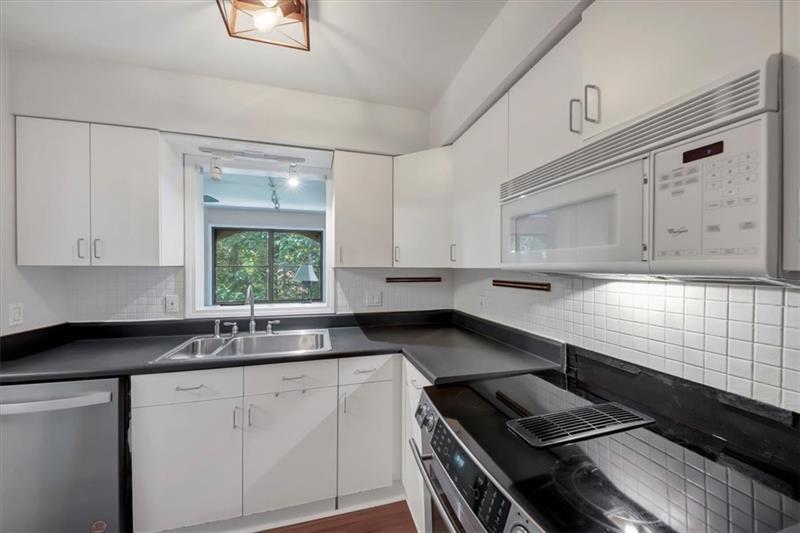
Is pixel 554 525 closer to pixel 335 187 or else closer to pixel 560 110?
pixel 560 110

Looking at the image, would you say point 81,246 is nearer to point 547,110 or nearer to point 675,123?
point 547,110

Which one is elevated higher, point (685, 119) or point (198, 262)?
point (685, 119)

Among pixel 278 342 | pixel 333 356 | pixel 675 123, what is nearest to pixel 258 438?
pixel 333 356

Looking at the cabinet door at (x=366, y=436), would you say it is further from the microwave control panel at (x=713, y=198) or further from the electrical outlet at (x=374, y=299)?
the microwave control panel at (x=713, y=198)

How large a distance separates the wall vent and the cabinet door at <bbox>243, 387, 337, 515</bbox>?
153cm

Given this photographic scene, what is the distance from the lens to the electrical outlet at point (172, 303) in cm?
196

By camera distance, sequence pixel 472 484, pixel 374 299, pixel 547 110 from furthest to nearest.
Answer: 1. pixel 374 299
2. pixel 547 110
3. pixel 472 484

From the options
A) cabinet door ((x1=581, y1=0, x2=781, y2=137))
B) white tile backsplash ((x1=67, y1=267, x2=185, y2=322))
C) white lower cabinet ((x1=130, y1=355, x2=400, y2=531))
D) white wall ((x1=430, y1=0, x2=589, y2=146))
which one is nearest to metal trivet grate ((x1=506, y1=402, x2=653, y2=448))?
cabinet door ((x1=581, y1=0, x2=781, y2=137))

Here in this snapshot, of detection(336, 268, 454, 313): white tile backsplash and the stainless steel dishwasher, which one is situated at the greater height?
detection(336, 268, 454, 313): white tile backsplash

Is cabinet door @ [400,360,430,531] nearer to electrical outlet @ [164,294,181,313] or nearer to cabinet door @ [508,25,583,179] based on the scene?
cabinet door @ [508,25,583,179]

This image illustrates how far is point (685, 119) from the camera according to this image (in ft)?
1.95

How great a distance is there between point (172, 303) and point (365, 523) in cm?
174

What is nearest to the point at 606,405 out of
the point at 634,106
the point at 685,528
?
the point at 685,528

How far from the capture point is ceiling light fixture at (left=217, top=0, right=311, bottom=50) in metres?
Result: 1.21
